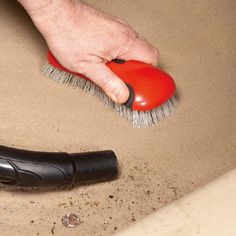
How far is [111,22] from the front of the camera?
3.12ft

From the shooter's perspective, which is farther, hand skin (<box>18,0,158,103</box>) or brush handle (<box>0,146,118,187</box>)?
hand skin (<box>18,0,158,103</box>)

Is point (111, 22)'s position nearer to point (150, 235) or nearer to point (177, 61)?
point (177, 61)

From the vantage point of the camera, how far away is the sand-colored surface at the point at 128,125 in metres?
0.77

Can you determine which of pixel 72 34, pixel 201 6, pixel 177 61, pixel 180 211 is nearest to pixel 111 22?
pixel 72 34

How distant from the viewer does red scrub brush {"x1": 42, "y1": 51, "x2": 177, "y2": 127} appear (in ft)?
2.85

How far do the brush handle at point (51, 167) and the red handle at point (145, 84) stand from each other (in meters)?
0.13

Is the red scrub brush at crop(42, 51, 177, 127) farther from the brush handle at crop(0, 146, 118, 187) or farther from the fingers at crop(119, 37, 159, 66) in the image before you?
the brush handle at crop(0, 146, 118, 187)

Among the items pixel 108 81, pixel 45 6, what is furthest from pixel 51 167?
pixel 45 6

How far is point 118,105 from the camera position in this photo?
0.93 metres

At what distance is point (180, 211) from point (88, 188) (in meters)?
0.25

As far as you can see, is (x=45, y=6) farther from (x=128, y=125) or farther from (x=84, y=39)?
(x=128, y=125)

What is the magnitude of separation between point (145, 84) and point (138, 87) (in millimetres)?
14

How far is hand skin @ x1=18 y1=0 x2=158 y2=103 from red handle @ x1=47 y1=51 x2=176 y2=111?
0.03m

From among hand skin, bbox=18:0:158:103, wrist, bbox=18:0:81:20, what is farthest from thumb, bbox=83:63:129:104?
wrist, bbox=18:0:81:20
